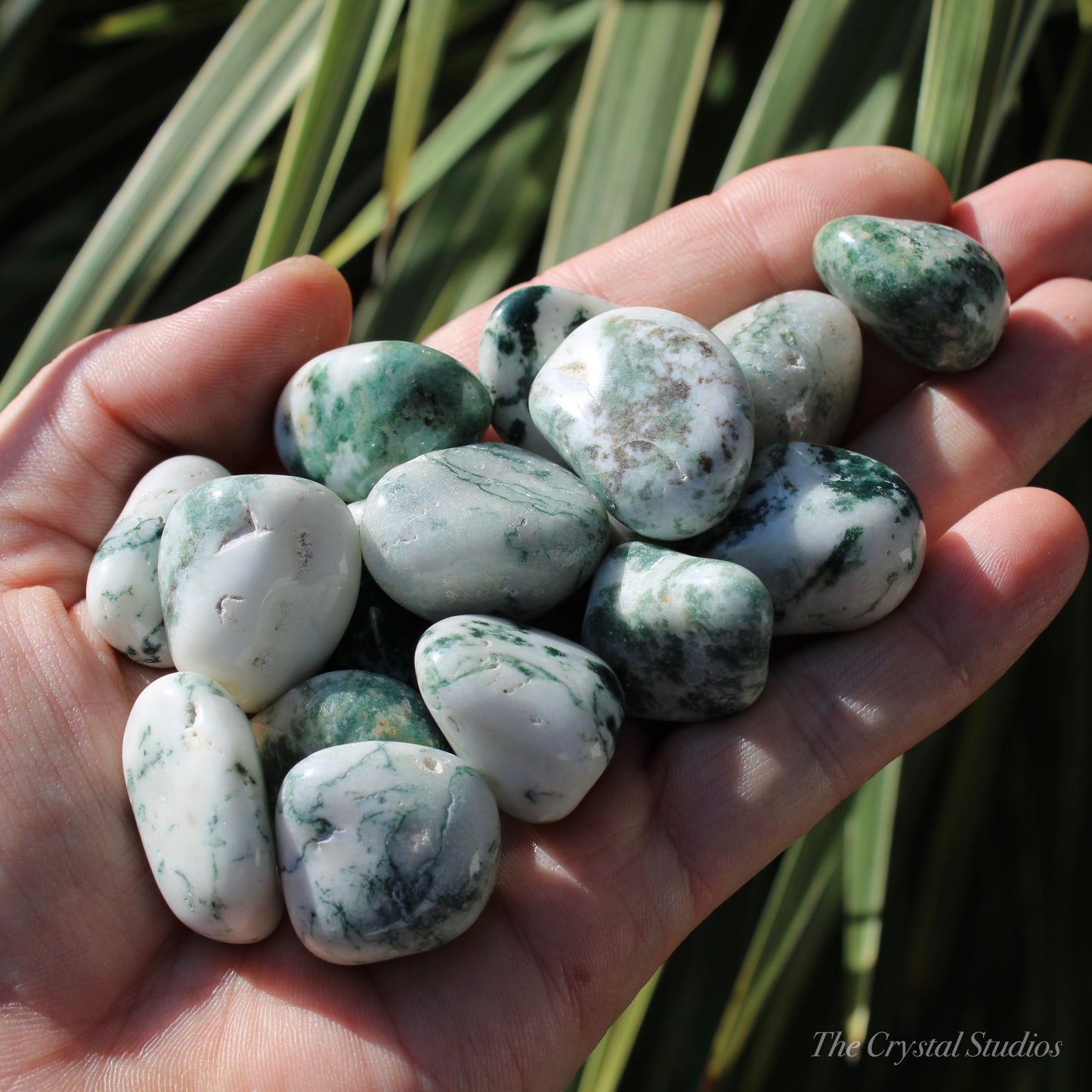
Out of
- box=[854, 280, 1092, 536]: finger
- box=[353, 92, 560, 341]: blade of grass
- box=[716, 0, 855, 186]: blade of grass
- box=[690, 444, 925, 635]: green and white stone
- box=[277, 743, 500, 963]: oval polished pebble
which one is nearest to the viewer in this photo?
box=[277, 743, 500, 963]: oval polished pebble

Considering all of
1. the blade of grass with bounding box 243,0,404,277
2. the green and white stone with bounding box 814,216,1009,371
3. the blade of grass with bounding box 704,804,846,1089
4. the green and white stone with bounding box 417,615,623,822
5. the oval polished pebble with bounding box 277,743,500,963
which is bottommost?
the blade of grass with bounding box 704,804,846,1089

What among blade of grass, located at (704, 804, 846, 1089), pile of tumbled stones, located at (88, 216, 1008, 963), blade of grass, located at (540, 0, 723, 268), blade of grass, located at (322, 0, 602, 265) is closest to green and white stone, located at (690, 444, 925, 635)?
pile of tumbled stones, located at (88, 216, 1008, 963)

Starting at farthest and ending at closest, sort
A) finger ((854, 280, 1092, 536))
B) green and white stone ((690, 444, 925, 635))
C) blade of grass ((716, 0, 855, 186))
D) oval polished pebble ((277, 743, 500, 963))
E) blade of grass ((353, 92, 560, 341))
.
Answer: blade of grass ((353, 92, 560, 341))
blade of grass ((716, 0, 855, 186))
finger ((854, 280, 1092, 536))
green and white stone ((690, 444, 925, 635))
oval polished pebble ((277, 743, 500, 963))

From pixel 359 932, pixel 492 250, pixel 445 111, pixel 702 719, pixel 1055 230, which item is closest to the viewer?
pixel 359 932

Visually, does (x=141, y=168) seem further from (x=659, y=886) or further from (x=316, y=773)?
(x=659, y=886)

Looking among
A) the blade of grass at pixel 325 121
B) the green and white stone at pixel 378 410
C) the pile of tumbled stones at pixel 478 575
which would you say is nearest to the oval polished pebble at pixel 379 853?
the pile of tumbled stones at pixel 478 575

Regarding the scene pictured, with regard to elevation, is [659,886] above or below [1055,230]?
below

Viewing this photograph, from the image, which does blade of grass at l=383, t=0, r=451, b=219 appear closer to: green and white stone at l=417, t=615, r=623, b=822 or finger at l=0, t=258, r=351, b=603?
finger at l=0, t=258, r=351, b=603

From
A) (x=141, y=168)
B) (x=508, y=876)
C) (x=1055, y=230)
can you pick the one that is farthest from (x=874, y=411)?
(x=141, y=168)
